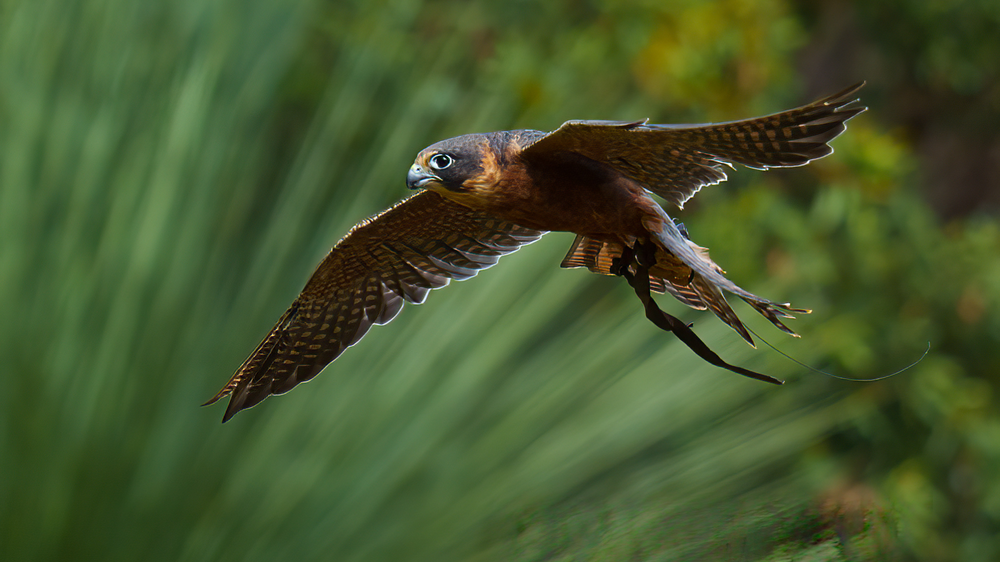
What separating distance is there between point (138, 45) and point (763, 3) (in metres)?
2.82

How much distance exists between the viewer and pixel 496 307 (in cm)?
187

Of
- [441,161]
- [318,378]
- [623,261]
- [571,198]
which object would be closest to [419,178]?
[441,161]

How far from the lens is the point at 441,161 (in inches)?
49.1

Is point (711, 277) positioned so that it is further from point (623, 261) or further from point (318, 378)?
point (318, 378)

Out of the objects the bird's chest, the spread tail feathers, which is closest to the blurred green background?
the spread tail feathers

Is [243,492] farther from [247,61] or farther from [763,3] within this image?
[763,3]

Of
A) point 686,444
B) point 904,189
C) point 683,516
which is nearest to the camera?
point 683,516

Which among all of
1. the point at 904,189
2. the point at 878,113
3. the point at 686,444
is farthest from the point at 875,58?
the point at 686,444

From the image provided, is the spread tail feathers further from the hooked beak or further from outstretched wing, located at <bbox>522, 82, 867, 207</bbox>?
the hooked beak

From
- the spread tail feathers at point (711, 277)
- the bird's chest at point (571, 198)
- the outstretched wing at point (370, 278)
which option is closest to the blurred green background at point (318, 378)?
the outstretched wing at point (370, 278)

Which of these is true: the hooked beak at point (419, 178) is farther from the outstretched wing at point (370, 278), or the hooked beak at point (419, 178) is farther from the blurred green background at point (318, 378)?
the blurred green background at point (318, 378)

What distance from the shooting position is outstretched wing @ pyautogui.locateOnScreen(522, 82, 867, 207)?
1128mm

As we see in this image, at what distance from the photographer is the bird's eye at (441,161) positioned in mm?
1240

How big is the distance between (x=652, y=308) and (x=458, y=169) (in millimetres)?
299
